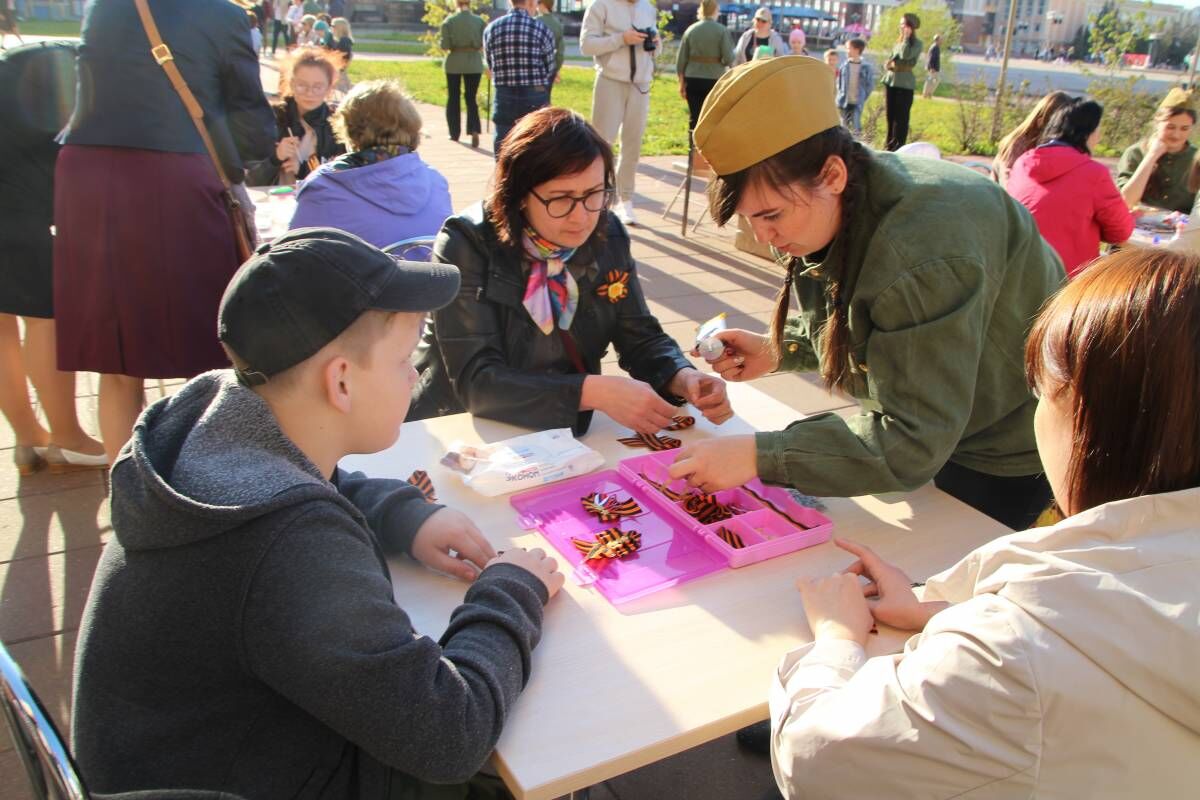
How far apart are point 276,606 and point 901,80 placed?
1185 cm

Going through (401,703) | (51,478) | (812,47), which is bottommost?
(51,478)

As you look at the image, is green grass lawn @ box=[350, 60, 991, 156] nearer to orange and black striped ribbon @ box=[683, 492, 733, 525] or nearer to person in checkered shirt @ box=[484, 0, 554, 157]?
person in checkered shirt @ box=[484, 0, 554, 157]

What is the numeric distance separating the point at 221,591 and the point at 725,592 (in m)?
0.85

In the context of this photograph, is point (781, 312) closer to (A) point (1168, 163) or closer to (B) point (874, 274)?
(B) point (874, 274)

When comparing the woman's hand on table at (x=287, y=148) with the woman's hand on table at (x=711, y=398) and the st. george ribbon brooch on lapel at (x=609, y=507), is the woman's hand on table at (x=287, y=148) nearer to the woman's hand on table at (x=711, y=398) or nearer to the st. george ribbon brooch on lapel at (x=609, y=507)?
the woman's hand on table at (x=711, y=398)

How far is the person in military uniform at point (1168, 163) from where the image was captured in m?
5.79

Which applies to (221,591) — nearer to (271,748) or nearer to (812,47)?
(271,748)

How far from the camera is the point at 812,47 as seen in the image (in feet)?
113

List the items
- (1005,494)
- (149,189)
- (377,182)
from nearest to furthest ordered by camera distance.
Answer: (1005,494) → (149,189) → (377,182)

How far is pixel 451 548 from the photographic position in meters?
1.63

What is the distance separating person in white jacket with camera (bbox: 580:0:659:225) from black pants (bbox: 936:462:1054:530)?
18.5ft

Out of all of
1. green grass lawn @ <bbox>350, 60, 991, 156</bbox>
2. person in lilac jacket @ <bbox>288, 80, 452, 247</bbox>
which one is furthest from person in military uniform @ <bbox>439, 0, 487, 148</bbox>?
person in lilac jacket @ <bbox>288, 80, 452, 247</bbox>

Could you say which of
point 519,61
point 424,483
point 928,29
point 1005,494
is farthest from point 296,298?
point 928,29

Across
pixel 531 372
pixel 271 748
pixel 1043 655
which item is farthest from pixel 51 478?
pixel 1043 655
